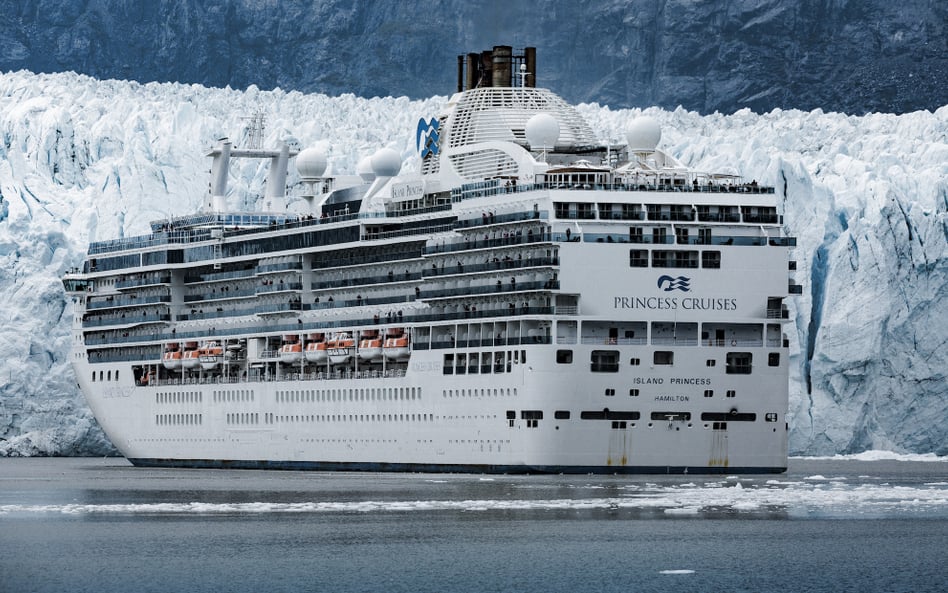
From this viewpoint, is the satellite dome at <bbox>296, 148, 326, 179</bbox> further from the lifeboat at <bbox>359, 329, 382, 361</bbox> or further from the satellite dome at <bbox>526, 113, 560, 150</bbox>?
the satellite dome at <bbox>526, 113, 560, 150</bbox>

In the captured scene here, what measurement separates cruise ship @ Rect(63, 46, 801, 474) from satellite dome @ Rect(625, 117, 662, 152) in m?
0.08

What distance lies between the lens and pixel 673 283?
2151 inches

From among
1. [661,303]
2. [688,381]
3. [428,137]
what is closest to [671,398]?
[688,381]

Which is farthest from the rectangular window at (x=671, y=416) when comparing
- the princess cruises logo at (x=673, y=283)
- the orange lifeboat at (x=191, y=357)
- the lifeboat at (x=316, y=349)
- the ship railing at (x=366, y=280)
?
the orange lifeboat at (x=191, y=357)

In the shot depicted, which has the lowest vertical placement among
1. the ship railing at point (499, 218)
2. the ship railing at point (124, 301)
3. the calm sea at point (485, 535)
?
the calm sea at point (485, 535)

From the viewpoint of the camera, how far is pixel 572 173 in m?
56.1

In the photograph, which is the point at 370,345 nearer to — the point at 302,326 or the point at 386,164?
the point at 302,326

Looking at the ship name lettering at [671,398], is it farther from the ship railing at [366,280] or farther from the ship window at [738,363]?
the ship railing at [366,280]

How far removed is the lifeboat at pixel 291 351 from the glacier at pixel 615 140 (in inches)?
372

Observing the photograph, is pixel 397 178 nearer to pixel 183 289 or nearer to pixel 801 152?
pixel 183 289

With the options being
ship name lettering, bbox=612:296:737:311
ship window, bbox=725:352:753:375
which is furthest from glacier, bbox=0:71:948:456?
ship name lettering, bbox=612:296:737:311

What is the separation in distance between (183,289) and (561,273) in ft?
59.9

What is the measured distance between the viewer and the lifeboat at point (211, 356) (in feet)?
220

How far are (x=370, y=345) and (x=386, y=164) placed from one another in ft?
21.6
